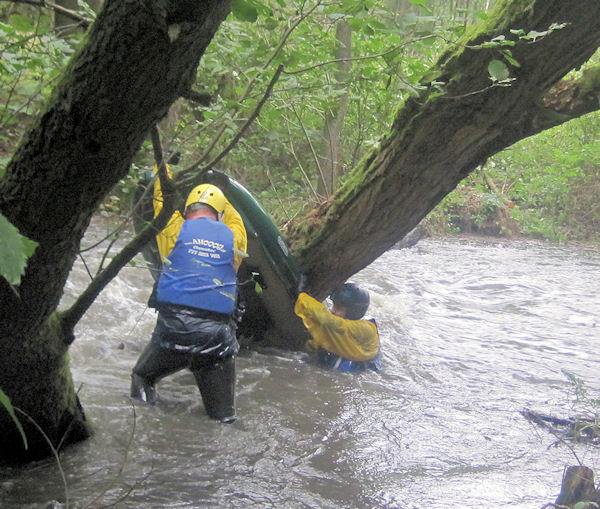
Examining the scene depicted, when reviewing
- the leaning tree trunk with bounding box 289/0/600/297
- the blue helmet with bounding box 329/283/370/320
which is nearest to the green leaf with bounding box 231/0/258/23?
the leaning tree trunk with bounding box 289/0/600/297

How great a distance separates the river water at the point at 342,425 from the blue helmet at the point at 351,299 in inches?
23.6

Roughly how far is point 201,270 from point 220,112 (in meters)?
1.41

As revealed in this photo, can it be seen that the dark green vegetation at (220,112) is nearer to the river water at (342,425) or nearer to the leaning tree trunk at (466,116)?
the leaning tree trunk at (466,116)

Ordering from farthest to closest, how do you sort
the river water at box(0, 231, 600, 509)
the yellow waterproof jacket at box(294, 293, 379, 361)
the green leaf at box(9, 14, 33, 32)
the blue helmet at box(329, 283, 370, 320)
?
the blue helmet at box(329, 283, 370, 320) → the yellow waterproof jacket at box(294, 293, 379, 361) → the river water at box(0, 231, 600, 509) → the green leaf at box(9, 14, 33, 32)

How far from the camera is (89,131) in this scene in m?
1.98

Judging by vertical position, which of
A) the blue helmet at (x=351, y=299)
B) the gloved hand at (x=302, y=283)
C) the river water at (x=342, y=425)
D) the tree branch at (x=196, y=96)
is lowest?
the river water at (x=342, y=425)

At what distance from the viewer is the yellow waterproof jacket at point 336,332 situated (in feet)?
18.5

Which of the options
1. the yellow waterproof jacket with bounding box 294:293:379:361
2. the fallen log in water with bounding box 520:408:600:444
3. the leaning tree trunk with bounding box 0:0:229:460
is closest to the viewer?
the leaning tree trunk with bounding box 0:0:229:460

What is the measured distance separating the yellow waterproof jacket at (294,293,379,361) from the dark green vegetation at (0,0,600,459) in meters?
0.23

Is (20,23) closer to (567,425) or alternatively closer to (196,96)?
(196,96)

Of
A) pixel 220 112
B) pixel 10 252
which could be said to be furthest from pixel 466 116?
pixel 10 252

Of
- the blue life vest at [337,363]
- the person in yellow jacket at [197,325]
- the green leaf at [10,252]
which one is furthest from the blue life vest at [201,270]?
the green leaf at [10,252]

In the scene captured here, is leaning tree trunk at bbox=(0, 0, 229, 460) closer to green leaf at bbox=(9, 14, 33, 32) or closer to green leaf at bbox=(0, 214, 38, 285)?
green leaf at bbox=(9, 14, 33, 32)

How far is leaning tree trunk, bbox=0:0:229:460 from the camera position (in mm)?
1816
